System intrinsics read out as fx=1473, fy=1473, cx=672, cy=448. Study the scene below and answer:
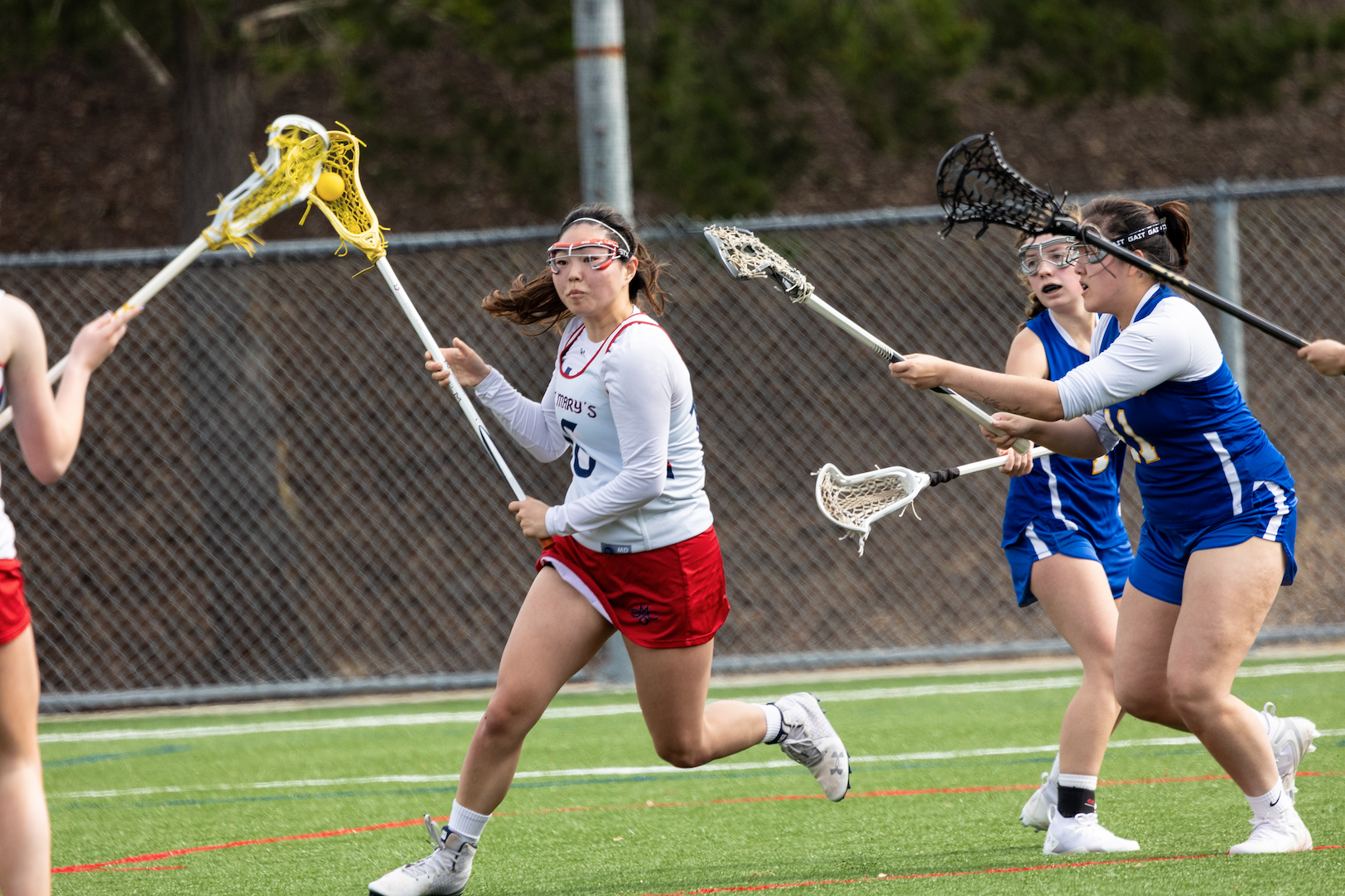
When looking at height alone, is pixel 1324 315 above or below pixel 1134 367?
below

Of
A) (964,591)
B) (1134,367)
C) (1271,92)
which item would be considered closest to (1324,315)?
(1271,92)

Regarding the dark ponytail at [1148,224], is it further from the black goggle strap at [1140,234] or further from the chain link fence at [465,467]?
the chain link fence at [465,467]

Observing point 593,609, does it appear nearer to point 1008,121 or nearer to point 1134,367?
point 1134,367

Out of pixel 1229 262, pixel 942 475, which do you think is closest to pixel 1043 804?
pixel 942 475

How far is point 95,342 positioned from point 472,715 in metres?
5.00

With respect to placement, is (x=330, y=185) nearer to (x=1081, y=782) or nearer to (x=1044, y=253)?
(x=1044, y=253)

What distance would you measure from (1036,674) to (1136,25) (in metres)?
6.16

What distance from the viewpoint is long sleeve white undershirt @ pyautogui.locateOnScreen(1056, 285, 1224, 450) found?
3.85 metres

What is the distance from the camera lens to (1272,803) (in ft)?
13.3

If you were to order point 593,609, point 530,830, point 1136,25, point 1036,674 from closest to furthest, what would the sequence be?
point 593,609 < point 530,830 < point 1036,674 < point 1136,25

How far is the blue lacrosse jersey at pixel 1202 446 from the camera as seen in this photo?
399cm

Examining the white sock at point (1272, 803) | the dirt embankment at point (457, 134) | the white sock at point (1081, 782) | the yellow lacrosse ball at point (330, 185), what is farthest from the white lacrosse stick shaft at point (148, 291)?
the dirt embankment at point (457, 134)

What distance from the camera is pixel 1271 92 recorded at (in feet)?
40.4

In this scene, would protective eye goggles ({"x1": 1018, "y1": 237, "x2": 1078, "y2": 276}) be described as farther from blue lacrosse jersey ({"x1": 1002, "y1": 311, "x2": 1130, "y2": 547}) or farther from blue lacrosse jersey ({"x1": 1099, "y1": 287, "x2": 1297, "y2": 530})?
blue lacrosse jersey ({"x1": 1099, "y1": 287, "x2": 1297, "y2": 530})
